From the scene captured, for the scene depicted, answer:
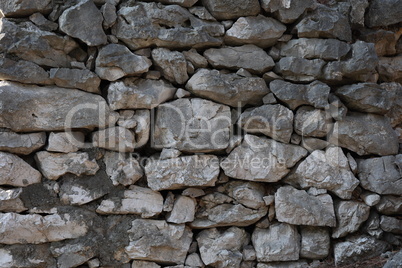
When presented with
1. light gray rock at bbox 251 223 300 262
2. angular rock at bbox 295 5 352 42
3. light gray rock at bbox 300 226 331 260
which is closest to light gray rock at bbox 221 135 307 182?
light gray rock at bbox 251 223 300 262

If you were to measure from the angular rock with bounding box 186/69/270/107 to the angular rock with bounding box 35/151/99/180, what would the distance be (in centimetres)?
138

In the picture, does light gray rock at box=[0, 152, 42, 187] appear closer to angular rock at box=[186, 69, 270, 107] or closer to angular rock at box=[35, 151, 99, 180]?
angular rock at box=[35, 151, 99, 180]

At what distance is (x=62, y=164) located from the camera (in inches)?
159

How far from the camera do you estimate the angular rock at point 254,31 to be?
4363 mm

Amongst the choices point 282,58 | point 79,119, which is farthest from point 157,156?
point 282,58

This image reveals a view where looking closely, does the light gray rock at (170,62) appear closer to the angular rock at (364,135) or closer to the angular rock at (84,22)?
the angular rock at (84,22)

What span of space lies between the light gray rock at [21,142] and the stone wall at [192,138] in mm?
15

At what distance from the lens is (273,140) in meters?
4.42

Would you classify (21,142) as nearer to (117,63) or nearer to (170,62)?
(117,63)

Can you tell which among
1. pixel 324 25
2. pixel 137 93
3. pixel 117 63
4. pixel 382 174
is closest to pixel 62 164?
pixel 137 93

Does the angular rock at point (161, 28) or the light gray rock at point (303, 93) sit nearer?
the angular rock at point (161, 28)

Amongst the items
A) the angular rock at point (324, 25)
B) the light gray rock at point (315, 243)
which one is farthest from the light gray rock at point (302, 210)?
the angular rock at point (324, 25)

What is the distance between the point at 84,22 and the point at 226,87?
1.65 meters

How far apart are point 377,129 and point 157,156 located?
2.56 m
